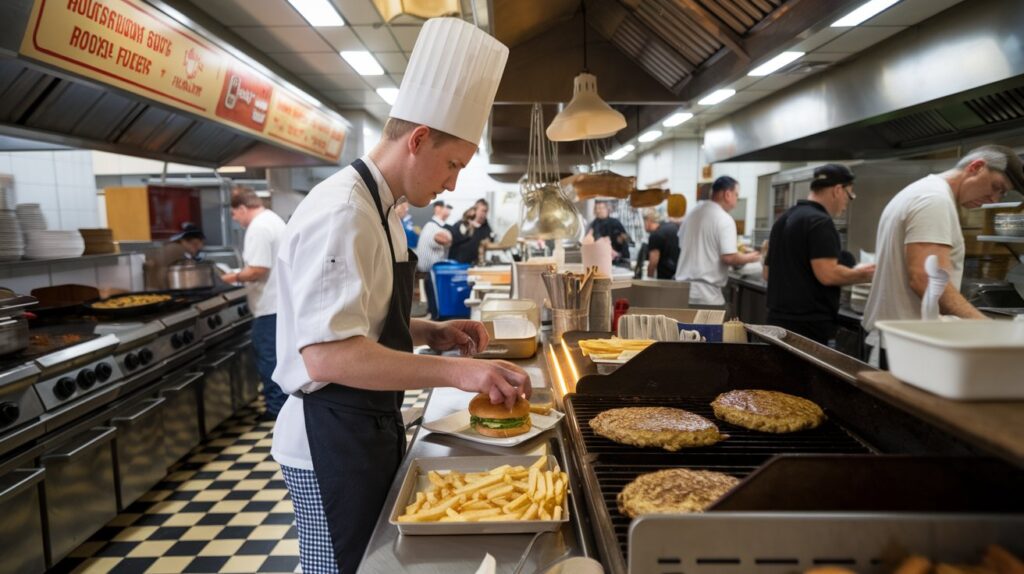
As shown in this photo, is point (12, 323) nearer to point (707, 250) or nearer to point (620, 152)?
point (707, 250)

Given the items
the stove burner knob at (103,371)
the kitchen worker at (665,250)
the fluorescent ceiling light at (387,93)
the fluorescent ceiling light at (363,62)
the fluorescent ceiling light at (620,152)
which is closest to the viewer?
the stove burner knob at (103,371)

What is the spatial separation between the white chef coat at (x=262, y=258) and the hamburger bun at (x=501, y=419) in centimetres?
349

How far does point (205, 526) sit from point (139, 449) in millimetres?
603

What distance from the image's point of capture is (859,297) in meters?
4.51

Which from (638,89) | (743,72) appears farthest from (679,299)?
(743,72)

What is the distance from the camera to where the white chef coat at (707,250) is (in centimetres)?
527

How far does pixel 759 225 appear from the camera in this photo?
848 centimetres

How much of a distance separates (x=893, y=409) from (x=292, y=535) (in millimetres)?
2995

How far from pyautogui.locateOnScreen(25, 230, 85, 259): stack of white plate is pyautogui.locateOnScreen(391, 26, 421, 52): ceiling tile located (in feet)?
10.3

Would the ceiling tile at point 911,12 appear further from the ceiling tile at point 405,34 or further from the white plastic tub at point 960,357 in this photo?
the white plastic tub at point 960,357

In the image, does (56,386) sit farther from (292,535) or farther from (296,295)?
(296,295)

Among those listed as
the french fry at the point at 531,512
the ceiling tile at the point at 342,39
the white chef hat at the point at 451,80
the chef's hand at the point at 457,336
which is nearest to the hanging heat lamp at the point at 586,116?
the white chef hat at the point at 451,80

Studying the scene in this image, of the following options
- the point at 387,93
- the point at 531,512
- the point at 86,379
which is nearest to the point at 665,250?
the point at 387,93

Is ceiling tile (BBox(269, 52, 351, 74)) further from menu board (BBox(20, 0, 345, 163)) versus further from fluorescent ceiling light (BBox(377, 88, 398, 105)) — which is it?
fluorescent ceiling light (BBox(377, 88, 398, 105))
